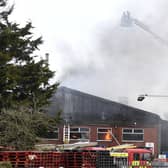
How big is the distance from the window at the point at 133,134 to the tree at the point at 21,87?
1019 inches

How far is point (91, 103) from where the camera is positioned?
Answer: 54938 mm

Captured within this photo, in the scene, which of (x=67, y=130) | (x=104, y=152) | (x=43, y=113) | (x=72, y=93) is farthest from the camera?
(x=67, y=130)

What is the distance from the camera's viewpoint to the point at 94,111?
5719cm

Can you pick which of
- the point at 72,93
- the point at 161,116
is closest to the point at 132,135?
the point at 161,116

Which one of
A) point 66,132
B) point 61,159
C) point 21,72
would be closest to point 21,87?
point 21,72

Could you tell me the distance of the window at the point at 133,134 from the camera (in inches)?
2272

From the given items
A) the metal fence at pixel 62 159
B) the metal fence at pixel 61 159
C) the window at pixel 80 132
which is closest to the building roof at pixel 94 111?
the window at pixel 80 132

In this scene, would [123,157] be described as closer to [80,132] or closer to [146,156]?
[146,156]

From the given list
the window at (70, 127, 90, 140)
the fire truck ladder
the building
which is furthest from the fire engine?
the window at (70, 127, 90, 140)

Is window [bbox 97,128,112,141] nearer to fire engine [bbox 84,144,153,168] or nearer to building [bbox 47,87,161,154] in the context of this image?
building [bbox 47,87,161,154]

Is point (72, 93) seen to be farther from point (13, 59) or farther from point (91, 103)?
point (13, 59)

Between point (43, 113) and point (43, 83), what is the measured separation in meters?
1.78

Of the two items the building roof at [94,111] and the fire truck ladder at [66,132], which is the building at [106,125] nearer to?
the building roof at [94,111]

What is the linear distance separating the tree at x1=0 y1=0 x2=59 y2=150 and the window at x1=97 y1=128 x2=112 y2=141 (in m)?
24.9
